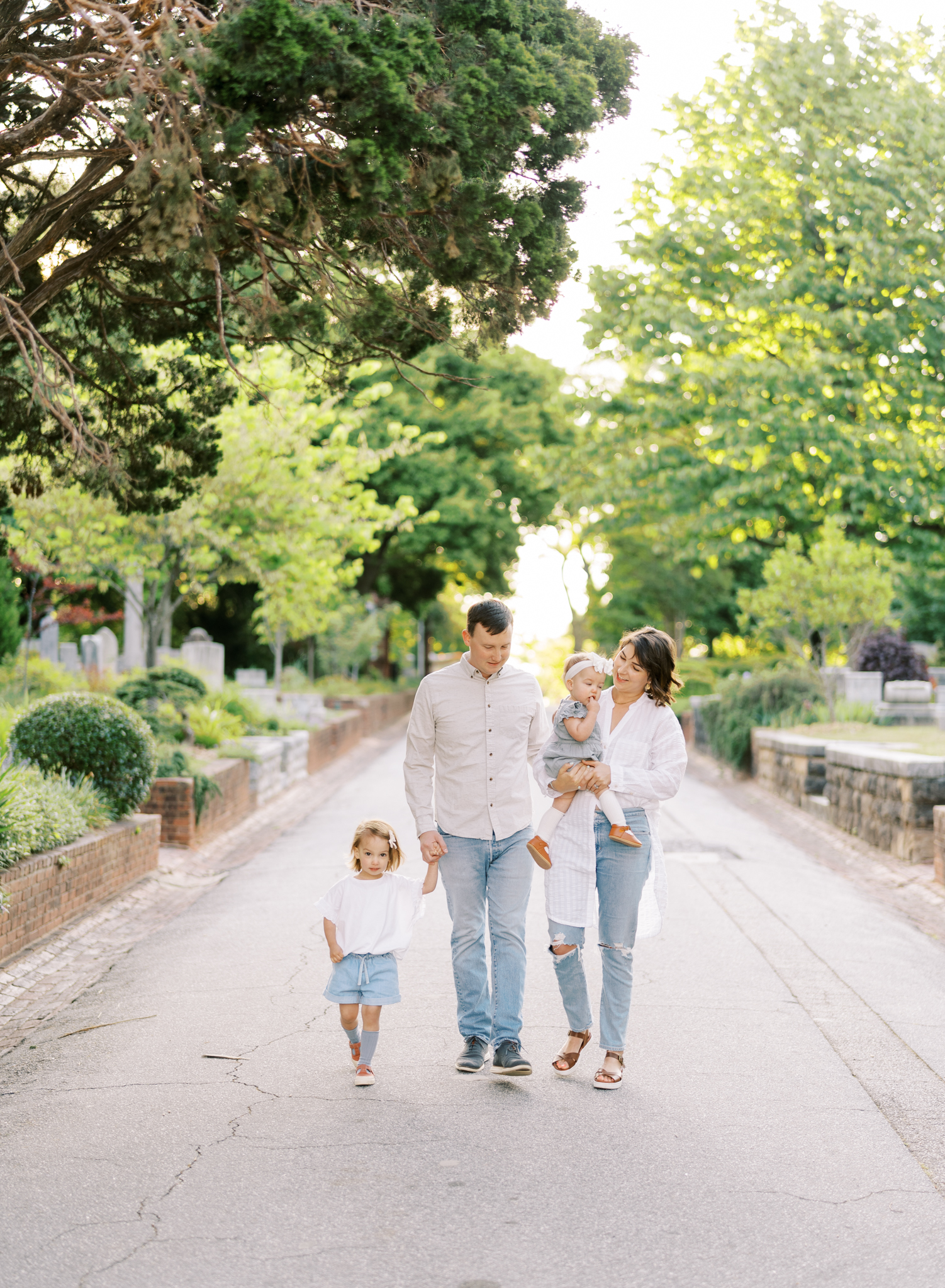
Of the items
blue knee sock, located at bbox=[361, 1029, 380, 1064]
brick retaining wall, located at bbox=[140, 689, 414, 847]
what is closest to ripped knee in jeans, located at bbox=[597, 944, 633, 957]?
blue knee sock, located at bbox=[361, 1029, 380, 1064]

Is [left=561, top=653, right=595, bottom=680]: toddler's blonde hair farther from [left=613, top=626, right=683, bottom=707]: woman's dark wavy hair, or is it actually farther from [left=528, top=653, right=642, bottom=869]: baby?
[left=613, top=626, right=683, bottom=707]: woman's dark wavy hair

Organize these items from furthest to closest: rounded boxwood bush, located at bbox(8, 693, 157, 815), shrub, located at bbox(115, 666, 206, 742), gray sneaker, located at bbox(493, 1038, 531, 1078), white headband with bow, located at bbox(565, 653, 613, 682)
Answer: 1. shrub, located at bbox(115, 666, 206, 742)
2. rounded boxwood bush, located at bbox(8, 693, 157, 815)
3. white headband with bow, located at bbox(565, 653, 613, 682)
4. gray sneaker, located at bbox(493, 1038, 531, 1078)

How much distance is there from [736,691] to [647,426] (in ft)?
17.1

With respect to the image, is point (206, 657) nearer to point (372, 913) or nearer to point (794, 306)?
point (794, 306)

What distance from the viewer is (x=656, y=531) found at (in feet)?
84.9

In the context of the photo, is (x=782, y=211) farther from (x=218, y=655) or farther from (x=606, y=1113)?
(x=606, y=1113)

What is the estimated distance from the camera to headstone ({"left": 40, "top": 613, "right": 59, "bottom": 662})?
2488 cm

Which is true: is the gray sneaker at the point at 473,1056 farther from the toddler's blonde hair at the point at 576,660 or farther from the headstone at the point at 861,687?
the headstone at the point at 861,687

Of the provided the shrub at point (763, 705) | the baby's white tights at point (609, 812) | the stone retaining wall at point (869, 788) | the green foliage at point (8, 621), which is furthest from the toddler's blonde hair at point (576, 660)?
the shrub at point (763, 705)

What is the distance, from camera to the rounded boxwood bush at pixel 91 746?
10805 mm

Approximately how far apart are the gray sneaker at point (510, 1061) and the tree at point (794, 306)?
17.1m

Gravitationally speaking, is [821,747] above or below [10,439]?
below

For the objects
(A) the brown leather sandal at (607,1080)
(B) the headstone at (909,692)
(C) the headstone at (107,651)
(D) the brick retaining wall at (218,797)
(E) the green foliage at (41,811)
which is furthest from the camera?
(B) the headstone at (909,692)

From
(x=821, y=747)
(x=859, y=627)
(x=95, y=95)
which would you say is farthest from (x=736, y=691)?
(x=95, y=95)
